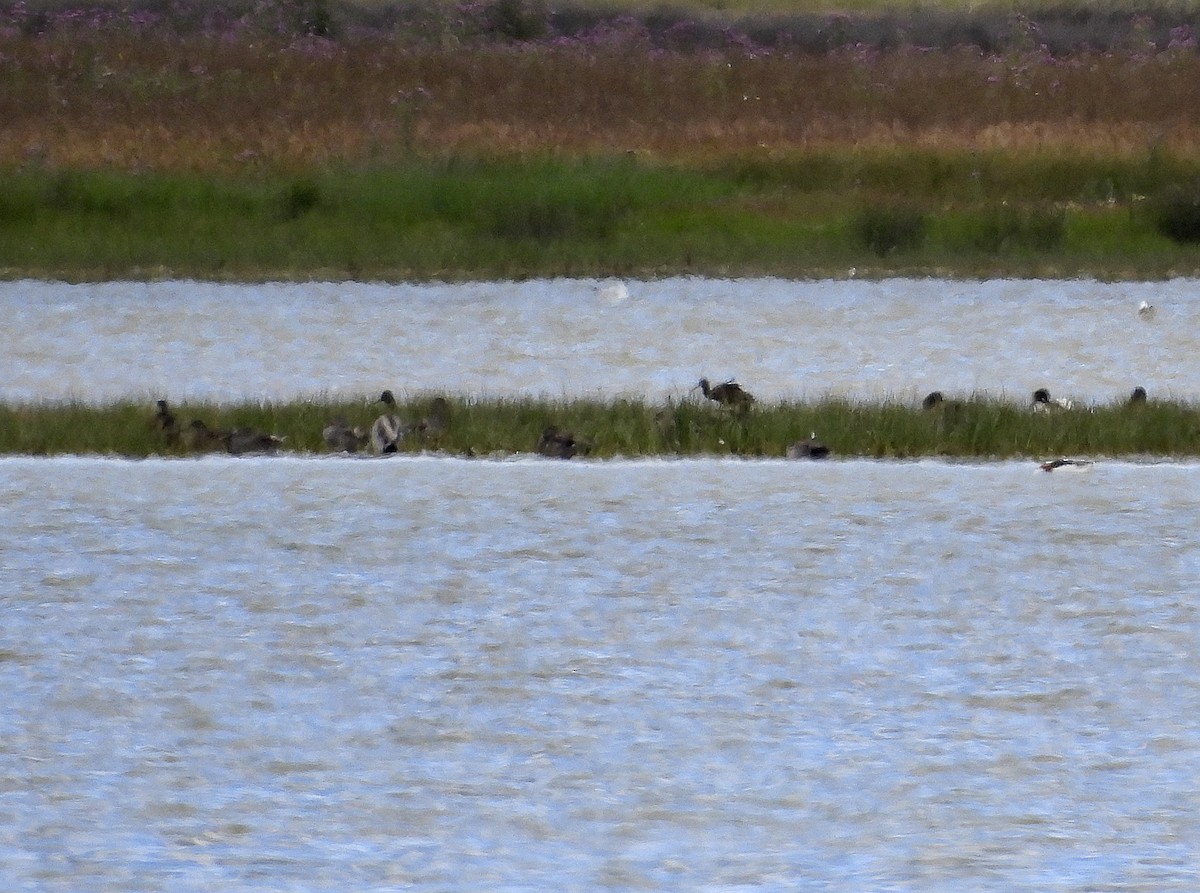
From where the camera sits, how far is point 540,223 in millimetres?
17812

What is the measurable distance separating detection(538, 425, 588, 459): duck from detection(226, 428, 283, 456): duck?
1.08 meters

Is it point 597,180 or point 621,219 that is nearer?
point 621,219

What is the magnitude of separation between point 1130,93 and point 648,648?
17858 mm

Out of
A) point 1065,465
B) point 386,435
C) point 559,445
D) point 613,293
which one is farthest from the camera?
point 613,293

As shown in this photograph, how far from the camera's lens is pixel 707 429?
9.86m

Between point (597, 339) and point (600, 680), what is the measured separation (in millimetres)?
7175

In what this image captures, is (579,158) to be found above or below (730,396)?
above

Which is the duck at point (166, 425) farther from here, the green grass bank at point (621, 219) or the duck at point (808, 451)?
the green grass bank at point (621, 219)

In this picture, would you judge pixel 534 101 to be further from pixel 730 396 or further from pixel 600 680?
pixel 600 680

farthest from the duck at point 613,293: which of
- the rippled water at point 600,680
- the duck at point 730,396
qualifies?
the rippled water at point 600,680

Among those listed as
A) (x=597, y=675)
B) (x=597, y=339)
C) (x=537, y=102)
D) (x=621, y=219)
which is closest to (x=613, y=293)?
(x=597, y=339)

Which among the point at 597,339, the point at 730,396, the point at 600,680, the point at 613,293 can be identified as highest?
the point at 613,293

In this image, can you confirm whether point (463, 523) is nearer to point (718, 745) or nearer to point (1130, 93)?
point (718, 745)

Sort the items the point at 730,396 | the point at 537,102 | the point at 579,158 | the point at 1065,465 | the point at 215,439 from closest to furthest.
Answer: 1. the point at 1065,465
2. the point at 215,439
3. the point at 730,396
4. the point at 579,158
5. the point at 537,102
